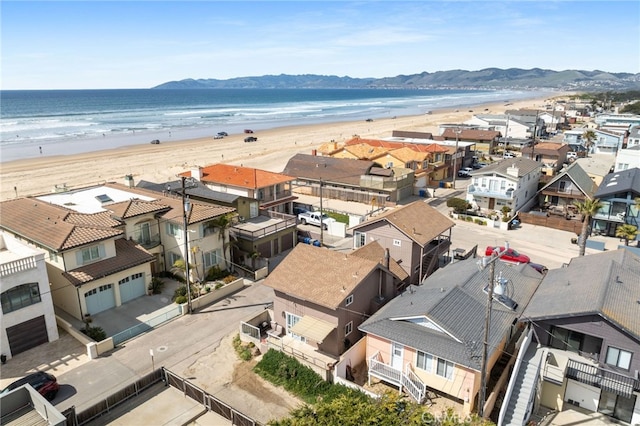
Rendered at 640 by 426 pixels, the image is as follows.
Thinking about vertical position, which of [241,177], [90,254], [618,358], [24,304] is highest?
[241,177]

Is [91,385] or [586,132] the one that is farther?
[586,132]

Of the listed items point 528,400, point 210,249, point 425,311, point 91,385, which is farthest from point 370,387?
point 210,249

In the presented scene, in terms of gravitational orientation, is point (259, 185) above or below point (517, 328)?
above

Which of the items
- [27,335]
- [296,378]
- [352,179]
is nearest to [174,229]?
[27,335]

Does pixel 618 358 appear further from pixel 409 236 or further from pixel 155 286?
pixel 155 286

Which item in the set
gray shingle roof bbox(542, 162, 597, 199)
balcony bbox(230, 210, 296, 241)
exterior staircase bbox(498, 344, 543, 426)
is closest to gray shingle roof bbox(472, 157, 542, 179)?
gray shingle roof bbox(542, 162, 597, 199)

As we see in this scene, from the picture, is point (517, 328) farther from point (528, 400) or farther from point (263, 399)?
point (263, 399)

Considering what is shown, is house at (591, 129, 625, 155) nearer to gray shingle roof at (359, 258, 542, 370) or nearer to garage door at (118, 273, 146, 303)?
gray shingle roof at (359, 258, 542, 370)
